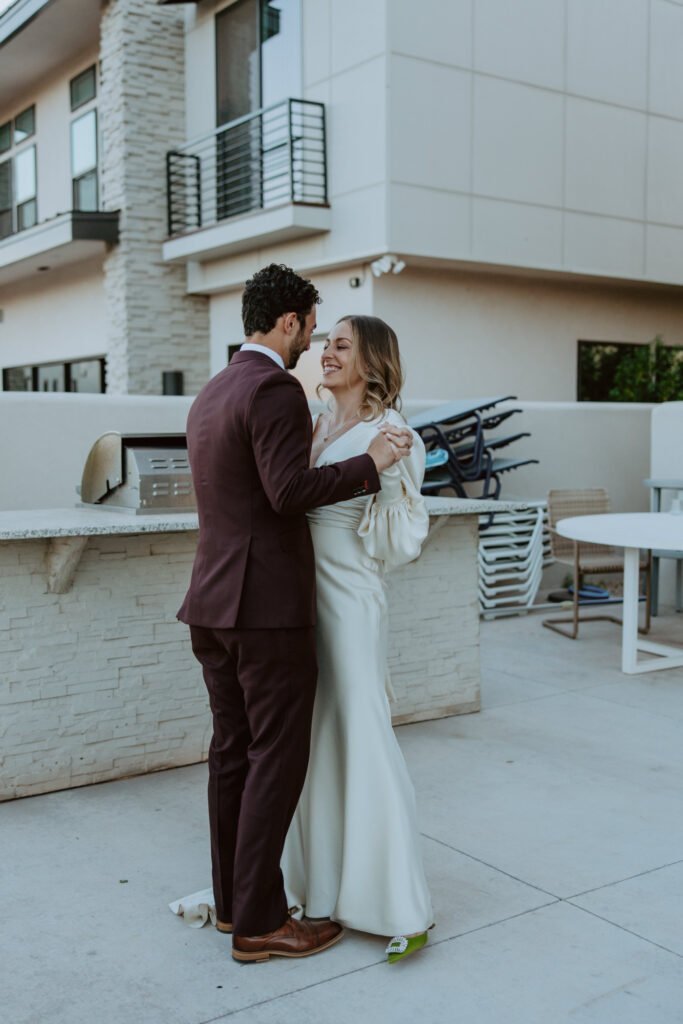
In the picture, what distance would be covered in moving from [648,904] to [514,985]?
74cm

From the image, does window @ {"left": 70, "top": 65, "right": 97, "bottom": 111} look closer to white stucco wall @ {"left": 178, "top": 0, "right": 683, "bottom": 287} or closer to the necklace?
white stucco wall @ {"left": 178, "top": 0, "right": 683, "bottom": 287}

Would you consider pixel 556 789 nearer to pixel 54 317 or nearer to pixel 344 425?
pixel 344 425

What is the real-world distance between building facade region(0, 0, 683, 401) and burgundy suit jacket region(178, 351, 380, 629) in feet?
28.8

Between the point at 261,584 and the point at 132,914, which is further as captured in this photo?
the point at 132,914

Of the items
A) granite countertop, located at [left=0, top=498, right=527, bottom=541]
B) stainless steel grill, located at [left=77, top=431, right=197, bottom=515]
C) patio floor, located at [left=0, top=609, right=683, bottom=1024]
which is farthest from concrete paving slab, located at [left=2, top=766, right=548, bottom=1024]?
stainless steel grill, located at [left=77, top=431, right=197, bottom=515]

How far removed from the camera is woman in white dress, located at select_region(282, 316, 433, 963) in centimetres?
309

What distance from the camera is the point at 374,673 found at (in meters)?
3.18

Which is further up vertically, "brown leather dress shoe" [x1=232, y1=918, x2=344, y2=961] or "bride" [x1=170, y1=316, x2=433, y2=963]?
"bride" [x1=170, y1=316, x2=433, y2=963]

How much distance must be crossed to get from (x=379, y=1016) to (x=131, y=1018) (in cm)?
66

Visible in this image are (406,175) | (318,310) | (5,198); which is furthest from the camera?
(5,198)

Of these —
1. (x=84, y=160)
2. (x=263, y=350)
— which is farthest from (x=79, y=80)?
(x=263, y=350)

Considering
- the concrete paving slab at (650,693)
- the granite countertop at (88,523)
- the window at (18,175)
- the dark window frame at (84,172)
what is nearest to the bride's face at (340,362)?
the granite countertop at (88,523)

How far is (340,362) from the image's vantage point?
319cm

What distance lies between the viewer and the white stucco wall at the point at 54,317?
1616cm
